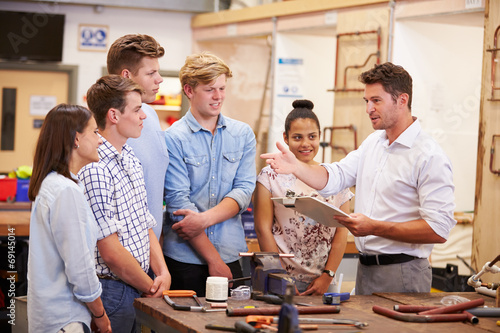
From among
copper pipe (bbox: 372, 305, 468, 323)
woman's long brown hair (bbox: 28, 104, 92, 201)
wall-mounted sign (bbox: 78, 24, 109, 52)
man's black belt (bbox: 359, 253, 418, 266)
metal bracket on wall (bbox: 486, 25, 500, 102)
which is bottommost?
copper pipe (bbox: 372, 305, 468, 323)

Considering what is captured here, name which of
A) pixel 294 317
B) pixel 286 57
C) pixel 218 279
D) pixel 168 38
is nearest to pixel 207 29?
pixel 168 38

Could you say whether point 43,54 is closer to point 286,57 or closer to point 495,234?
point 286,57

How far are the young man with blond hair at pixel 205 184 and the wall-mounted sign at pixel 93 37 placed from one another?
6.24 meters

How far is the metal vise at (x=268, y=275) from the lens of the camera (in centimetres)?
269

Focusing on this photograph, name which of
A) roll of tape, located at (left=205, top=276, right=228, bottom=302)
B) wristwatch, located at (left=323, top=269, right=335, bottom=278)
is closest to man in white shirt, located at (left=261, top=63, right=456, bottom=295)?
wristwatch, located at (left=323, top=269, right=335, bottom=278)

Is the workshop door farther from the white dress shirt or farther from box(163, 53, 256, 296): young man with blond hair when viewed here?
the white dress shirt

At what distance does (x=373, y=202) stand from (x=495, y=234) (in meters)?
2.51

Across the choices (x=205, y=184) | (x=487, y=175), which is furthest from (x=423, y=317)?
(x=487, y=175)

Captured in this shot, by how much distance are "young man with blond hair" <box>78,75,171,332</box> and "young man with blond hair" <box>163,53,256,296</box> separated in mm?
286

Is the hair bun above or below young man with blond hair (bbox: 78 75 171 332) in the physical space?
above

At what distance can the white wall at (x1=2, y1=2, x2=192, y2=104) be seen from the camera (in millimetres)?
9156

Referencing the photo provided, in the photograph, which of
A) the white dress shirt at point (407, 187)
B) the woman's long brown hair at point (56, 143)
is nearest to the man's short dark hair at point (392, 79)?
the white dress shirt at point (407, 187)

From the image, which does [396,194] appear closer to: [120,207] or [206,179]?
[206,179]

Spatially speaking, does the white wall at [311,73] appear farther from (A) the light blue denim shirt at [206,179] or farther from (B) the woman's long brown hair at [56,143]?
(B) the woman's long brown hair at [56,143]
